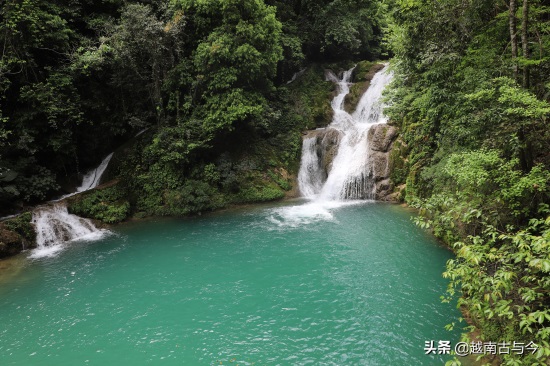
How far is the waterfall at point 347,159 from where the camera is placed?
59.4ft

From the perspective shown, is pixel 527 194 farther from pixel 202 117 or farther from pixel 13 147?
pixel 13 147

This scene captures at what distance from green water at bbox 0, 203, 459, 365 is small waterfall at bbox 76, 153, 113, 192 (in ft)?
17.3

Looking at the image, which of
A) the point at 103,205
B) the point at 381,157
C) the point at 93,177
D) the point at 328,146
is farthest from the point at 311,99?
the point at 103,205

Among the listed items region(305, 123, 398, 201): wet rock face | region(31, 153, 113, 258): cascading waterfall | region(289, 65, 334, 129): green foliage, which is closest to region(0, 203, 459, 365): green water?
region(31, 153, 113, 258): cascading waterfall

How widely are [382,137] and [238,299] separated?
42.0ft

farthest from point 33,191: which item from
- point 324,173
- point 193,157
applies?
point 324,173

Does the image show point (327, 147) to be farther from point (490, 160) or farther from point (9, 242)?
point (9, 242)

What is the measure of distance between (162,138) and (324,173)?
31.4 ft

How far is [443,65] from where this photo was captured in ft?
32.0

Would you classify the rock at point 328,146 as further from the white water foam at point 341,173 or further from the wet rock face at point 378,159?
the white water foam at point 341,173

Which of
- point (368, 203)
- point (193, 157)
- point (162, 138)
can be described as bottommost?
point (368, 203)

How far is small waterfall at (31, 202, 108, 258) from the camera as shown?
13.8 metres

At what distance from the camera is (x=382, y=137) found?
1827cm

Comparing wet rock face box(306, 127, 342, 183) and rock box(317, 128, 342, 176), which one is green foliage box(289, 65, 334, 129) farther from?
rock box(317, 128, 342, 176)
